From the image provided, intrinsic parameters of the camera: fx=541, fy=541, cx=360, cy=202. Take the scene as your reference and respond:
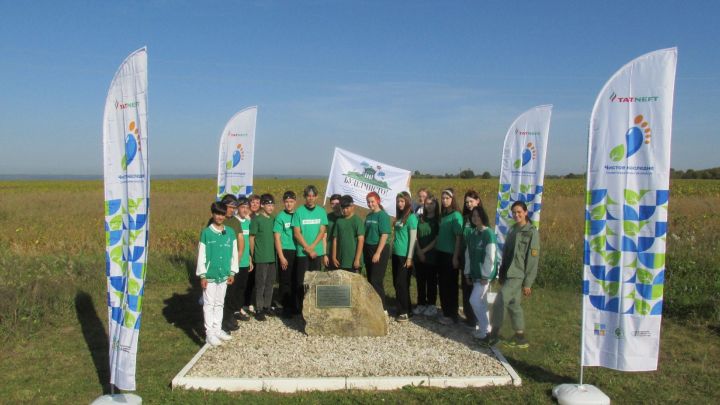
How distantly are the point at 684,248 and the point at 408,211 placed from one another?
7.54 metres

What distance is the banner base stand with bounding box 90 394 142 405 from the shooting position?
16.9 feet

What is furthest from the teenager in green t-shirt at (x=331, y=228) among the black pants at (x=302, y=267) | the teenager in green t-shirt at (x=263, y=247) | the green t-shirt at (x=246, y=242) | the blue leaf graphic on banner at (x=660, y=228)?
the blue leaf graphic on banner at (x=660, y=228)

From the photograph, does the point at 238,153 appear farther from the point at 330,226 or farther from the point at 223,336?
the point at 223,336

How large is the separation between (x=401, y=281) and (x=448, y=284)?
713 mm

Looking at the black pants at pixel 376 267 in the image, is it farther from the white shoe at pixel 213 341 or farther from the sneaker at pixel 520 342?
the white shoe at pixel 213 341

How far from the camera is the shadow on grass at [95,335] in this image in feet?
21.0

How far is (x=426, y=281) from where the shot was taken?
8.68 m

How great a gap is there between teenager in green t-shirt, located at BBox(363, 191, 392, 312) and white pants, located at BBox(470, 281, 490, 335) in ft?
4.78

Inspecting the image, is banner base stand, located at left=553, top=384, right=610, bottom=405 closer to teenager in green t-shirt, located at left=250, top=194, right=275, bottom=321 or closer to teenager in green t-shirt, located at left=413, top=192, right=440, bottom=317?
teenager in green t-shirt, located at left=413, top=192, right=440, bottom=317

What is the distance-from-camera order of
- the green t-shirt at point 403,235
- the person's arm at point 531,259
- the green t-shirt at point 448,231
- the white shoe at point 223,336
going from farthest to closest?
the green t-shirt at point 403,235 < the green t-shirt at point 448,231 < the white shoe at point 223,336 < the person's arm at point 531,259

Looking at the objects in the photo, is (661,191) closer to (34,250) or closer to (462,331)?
(462,331)

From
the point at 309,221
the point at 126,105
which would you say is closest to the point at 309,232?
the point at 309,221

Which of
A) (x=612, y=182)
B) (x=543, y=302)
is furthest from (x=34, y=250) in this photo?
(x=612, y=182)

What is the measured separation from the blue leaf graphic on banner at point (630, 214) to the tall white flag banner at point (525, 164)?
348 cm
